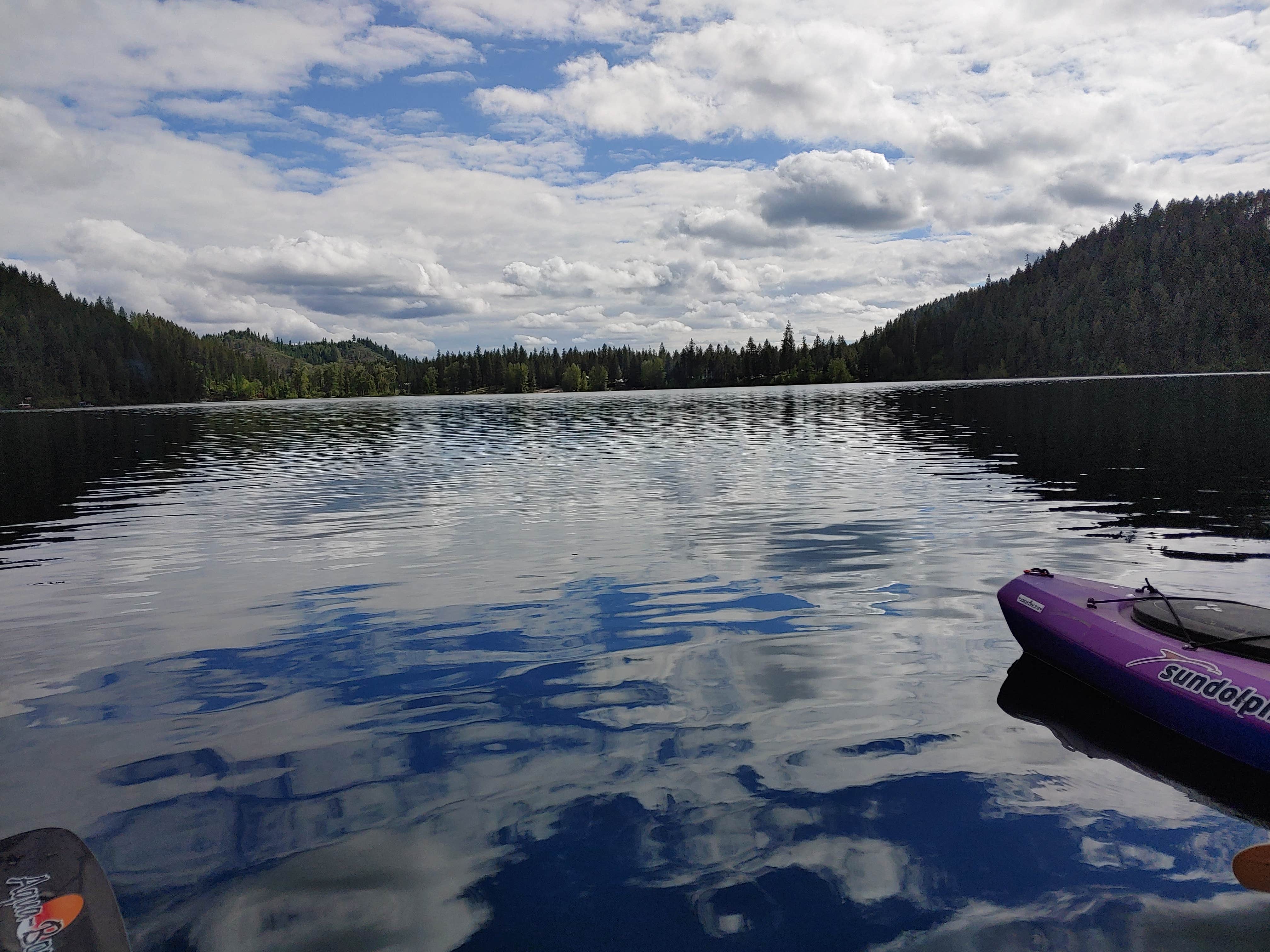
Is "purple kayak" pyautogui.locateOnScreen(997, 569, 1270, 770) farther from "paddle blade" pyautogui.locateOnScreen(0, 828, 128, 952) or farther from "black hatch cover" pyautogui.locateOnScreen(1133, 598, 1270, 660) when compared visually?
"paddle blade" pyautogui.locateOnScreen(0, 828, 128, 952)

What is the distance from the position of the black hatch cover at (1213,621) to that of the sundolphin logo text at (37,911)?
13574 mm

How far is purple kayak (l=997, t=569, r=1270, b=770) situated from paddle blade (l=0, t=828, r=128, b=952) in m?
12.2

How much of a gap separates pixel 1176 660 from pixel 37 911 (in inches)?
528

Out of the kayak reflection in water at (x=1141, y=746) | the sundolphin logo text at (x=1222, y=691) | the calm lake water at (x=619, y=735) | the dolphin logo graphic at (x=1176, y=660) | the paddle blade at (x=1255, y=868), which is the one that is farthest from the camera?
the dolphin logo graphic at (x=1176, y=660)

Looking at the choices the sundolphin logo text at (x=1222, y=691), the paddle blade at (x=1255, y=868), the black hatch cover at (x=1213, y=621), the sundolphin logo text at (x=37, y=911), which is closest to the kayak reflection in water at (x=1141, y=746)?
the paddle blade at (x=1255, y=868)

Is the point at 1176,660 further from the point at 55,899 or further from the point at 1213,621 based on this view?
the point at 55,899

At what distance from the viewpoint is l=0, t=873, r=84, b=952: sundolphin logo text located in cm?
619

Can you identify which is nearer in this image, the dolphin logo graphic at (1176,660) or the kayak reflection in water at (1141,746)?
the kayak reflection in water at (1141,746)

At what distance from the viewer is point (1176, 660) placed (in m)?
10.4

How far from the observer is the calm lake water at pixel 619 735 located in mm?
7160

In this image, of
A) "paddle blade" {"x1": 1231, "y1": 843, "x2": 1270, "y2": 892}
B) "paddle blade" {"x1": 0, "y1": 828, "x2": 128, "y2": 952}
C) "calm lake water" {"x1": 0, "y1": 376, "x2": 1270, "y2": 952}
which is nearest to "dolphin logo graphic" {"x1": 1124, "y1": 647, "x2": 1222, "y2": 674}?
"calm lake water" {"x1": 0, "y1": 376, "x2": 1270, "y2": 952}

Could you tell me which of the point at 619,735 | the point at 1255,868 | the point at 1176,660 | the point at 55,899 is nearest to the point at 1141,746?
the point at 1176,660

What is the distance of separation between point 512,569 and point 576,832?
12.1m

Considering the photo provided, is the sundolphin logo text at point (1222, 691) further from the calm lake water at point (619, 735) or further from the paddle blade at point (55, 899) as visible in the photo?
the paddle blade at point (55, 899)
